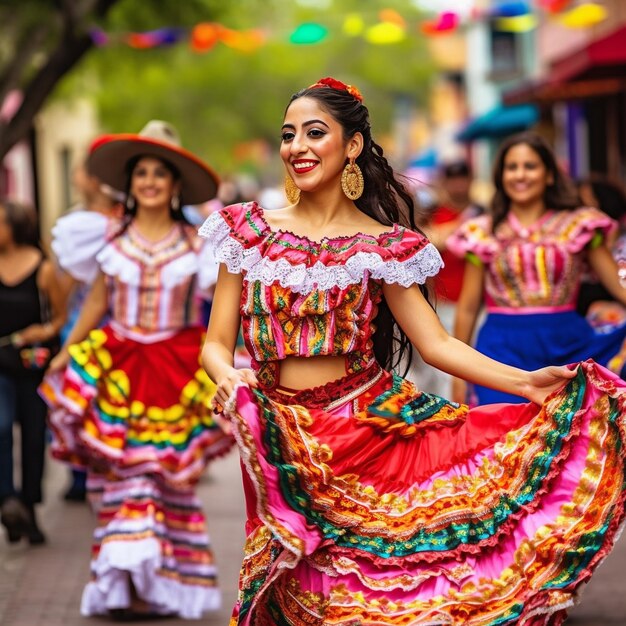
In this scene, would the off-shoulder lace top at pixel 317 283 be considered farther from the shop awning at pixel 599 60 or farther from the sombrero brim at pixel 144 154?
the shop awning at pixel 599 60

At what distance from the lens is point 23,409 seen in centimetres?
920

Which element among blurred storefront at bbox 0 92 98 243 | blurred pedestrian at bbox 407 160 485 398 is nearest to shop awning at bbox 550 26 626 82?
blurred pedestrian at bbox 407 160 485 398

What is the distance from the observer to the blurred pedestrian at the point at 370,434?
4.46 m

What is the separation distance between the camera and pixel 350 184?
5.03 m

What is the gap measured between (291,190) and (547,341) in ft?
8.53

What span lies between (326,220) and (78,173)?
22.8ft

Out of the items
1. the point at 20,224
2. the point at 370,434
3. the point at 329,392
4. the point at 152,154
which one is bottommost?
the point at 370,434

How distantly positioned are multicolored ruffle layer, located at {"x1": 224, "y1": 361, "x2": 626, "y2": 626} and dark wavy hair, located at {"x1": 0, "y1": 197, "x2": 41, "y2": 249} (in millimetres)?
4932

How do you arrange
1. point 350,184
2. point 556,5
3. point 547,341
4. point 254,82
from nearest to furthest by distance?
point 350,184 → point 547,341 → point 556,5 → point 254,82

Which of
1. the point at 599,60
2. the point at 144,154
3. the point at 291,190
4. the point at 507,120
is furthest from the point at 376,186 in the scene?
the point at 507,120

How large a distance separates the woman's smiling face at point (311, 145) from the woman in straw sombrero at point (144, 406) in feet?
7.81

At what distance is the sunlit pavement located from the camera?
714 centimetres

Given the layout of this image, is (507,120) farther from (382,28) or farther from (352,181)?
(352,181)

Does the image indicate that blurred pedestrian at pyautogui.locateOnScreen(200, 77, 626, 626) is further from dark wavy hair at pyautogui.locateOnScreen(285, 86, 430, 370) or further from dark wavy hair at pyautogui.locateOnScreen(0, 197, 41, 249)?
dark wavy hair at pyautogui.locateOnScreen(0, 197, 41, 249)
